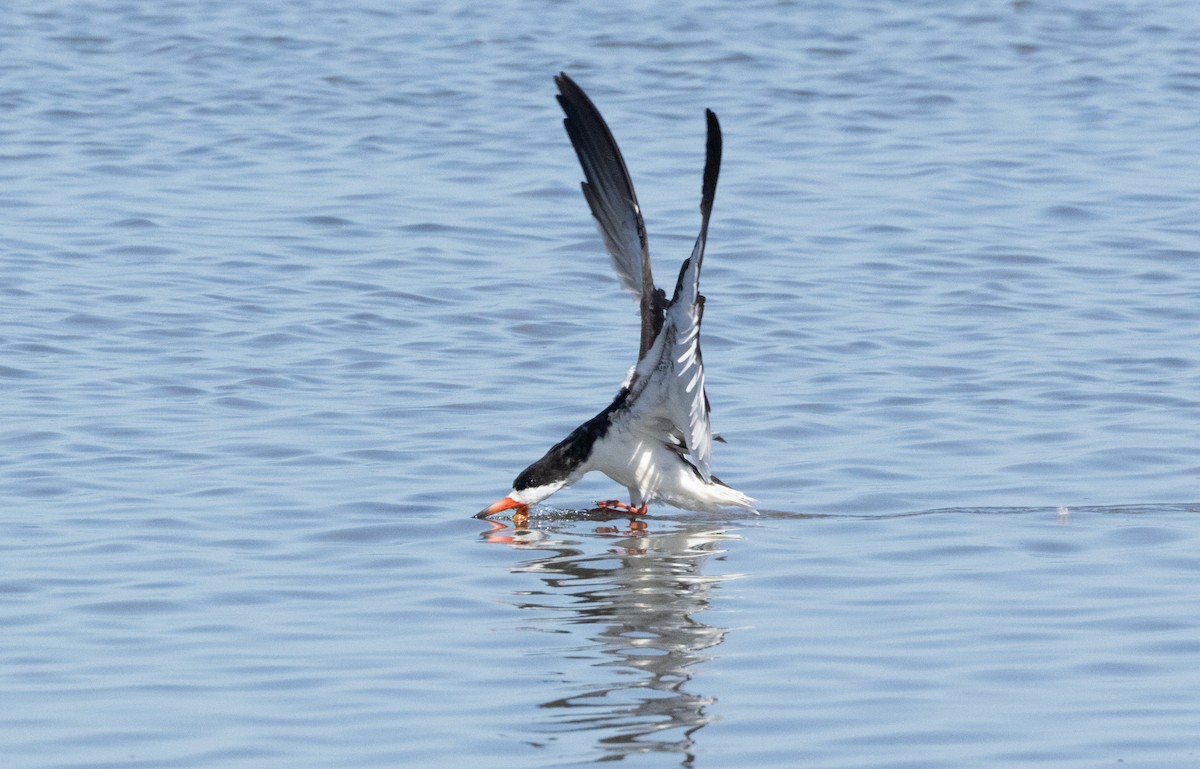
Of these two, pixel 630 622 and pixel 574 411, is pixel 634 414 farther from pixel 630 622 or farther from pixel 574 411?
pixel 630 622

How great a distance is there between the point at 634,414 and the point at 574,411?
1503 mm

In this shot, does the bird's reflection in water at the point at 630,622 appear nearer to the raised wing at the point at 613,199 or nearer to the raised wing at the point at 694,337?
the raised wing at the point at 694,337

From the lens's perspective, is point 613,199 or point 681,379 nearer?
point 681,379

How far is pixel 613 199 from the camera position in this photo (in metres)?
8.02

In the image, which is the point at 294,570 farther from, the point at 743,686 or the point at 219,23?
the point at 219,23

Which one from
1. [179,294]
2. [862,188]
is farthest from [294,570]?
[862,188]

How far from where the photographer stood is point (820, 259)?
12930mm

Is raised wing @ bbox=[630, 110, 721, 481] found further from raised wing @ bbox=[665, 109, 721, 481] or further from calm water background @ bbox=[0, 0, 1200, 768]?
calm water background @ bbox=[0, 0, 1200, 768]

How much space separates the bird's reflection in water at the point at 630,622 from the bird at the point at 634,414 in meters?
0.17

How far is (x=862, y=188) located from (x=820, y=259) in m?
2.21

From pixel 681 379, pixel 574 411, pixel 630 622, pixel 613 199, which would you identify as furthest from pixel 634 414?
pixel 630 622

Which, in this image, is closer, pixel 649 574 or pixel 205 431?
pixel 649 574

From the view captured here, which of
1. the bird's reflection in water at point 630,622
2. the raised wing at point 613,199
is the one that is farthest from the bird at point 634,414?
the bird's reflection in water at point 630,622

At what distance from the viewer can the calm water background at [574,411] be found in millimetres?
5477
